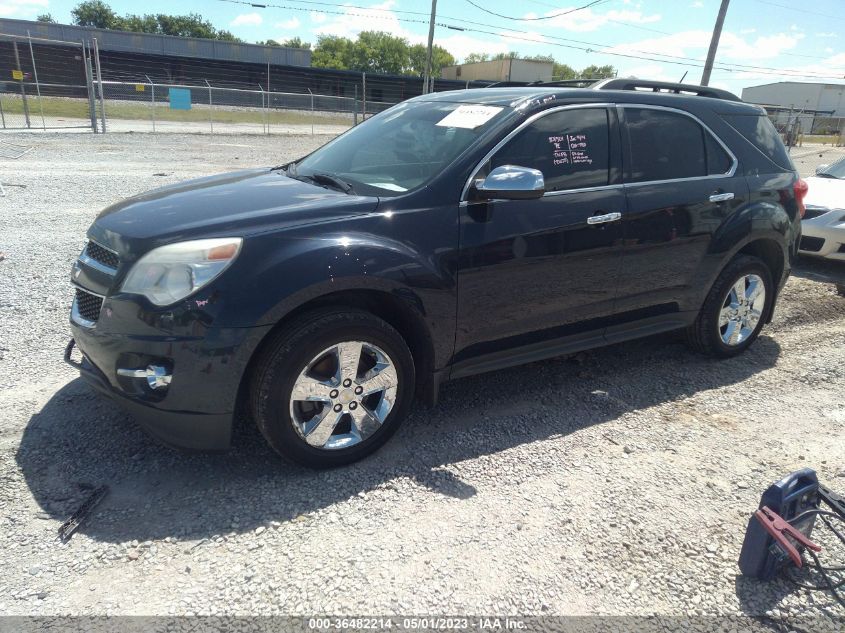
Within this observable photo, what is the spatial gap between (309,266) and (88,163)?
12.9 meters

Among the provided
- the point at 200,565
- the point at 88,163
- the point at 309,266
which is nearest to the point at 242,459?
the point at 200,565

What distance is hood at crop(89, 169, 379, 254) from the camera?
9.66 feet

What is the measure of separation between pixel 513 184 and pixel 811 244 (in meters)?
6.20

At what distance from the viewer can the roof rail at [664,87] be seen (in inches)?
171

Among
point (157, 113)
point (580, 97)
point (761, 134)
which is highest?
point (580, 97)

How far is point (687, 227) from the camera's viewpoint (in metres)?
4.29

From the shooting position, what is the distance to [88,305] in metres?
3.13

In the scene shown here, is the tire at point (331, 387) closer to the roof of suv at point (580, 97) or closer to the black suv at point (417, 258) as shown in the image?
the black suv at point (417, 258)

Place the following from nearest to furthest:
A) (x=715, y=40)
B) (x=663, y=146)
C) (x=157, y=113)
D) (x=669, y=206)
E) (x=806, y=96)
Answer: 1. (x=669, y=206)
2. (x=663, y=146)
3. (x=715, y=40)
4. (x=157, y=113)
5. (x=806, y=96)

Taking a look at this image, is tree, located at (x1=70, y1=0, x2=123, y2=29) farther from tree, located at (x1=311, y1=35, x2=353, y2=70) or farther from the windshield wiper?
the windshield wiper

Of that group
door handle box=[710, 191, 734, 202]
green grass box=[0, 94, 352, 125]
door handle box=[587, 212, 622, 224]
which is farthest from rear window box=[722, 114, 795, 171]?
green grass box=[0, 94, 352, 125]

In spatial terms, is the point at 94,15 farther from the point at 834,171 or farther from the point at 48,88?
the point at 834,171

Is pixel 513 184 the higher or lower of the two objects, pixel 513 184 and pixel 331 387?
the higher

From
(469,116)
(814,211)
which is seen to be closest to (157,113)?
(814,211)
